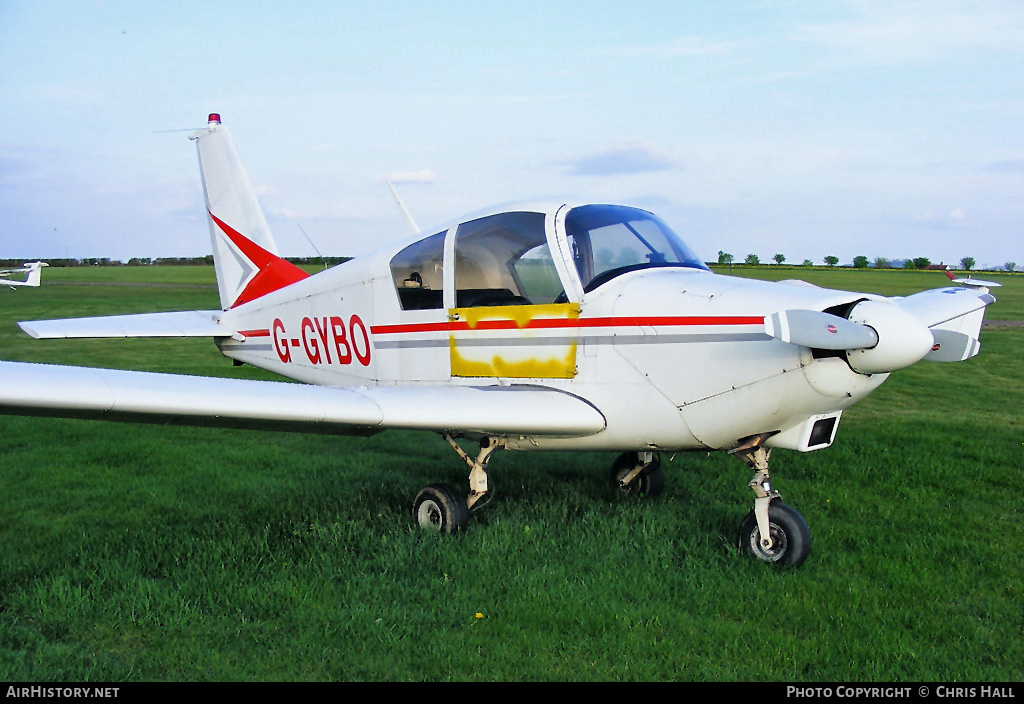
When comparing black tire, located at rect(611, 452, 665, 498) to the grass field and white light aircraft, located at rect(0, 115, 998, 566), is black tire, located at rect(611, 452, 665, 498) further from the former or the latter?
the grass field

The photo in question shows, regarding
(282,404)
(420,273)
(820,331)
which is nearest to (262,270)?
(420,273)

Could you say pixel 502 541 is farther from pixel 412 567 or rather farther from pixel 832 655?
pixel 832 655

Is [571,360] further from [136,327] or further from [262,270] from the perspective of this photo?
[136,327]

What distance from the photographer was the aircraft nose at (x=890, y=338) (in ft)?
13.3

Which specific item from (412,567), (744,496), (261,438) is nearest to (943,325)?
(744,496)

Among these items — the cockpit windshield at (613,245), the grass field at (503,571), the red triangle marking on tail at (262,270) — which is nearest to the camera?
the grass field at (503,571)

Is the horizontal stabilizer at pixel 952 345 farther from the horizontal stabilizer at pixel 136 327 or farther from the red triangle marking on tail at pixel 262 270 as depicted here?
the horizontal stabilizer at pixel 136 327

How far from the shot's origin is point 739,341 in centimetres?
452

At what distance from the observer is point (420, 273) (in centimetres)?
602

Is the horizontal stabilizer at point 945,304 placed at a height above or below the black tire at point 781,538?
above

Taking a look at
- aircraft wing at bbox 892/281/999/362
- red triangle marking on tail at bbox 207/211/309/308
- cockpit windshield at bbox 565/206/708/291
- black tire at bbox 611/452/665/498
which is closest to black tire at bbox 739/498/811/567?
black tire at bbox 611/452/665/498

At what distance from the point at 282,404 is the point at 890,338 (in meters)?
3.34

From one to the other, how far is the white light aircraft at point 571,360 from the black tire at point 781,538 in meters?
0.01

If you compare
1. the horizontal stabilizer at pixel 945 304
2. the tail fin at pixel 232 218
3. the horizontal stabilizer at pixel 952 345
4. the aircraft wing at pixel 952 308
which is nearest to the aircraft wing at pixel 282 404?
the horizontal stabilizer at pixel 952 345
